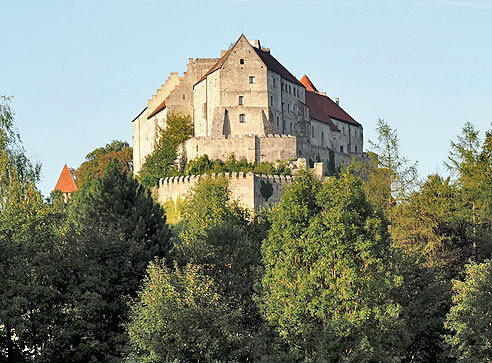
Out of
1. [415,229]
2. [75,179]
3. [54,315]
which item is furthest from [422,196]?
[75,179]

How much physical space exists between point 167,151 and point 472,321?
61.6 m

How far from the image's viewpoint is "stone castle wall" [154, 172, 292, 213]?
88125 mm

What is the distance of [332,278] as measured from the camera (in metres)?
43.3

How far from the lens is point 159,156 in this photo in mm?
102188

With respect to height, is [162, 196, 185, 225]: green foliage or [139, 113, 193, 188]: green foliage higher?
[139, 113, 193, 188]: green foliage

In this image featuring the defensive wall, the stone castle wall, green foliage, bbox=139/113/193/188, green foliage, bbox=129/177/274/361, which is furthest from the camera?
green foliage, bbox=139/113/193/188

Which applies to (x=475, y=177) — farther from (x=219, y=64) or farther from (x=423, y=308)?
(x=219, y=64)

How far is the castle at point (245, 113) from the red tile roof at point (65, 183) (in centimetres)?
1104

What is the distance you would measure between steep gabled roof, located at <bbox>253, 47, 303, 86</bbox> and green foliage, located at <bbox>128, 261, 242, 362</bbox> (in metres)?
61.8

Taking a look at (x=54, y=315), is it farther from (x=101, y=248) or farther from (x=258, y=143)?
(x=258, y=143)

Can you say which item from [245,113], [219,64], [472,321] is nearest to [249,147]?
[245,113]

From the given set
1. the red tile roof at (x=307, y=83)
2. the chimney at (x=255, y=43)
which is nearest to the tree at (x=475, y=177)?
the chimney at (x=255, y=43)

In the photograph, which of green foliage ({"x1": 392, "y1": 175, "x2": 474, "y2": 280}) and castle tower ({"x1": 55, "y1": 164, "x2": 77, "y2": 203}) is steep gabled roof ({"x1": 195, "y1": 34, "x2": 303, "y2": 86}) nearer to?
castle tower ({"x1": 55, "y1": 164, "x2": 77, "y2": 203})

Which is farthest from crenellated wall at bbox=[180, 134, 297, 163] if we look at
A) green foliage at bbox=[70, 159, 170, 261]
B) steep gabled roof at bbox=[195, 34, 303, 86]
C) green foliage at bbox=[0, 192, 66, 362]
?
green foliage at bbox=[0, 192, 66, 362]
